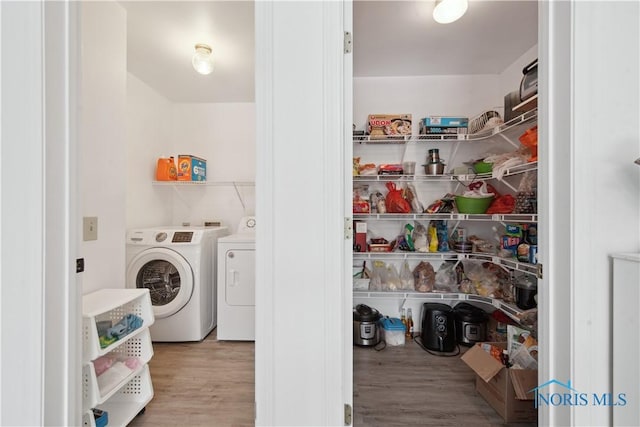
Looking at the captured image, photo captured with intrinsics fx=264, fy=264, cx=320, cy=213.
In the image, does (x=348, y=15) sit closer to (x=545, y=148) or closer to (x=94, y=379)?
(x=545, y=148)

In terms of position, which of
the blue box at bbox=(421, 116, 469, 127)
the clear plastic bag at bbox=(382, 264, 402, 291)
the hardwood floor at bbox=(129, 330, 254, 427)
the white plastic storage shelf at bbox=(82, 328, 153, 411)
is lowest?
the hardwood floor at bbox=(129, 330, 254, 427)

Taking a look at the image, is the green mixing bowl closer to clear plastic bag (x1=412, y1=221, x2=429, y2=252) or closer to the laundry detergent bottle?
clear plastic bag (x1=412, y1=221, x2=429, y2=252)

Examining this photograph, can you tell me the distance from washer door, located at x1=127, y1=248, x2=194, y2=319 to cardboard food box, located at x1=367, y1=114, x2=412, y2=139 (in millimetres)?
2059

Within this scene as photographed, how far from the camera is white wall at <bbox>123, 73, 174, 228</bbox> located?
2.63 metres

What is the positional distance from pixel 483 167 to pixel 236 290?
237cm

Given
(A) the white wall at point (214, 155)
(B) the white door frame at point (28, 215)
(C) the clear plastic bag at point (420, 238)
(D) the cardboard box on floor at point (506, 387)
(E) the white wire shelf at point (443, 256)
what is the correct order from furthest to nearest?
1. (A) the white wall at point (214, 155)
2. (C) the clear plastic bag at point (420, 238)
3. (E) the white wire shelf at point (443, 256)
4. (D) the cardboard box on floor at point (506, 387)
5. (B) the white door frame at point (28, 215)

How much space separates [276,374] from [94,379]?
2.94 feet

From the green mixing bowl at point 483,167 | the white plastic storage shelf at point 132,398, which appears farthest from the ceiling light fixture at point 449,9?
the white plastic storage shelf at point 132,398

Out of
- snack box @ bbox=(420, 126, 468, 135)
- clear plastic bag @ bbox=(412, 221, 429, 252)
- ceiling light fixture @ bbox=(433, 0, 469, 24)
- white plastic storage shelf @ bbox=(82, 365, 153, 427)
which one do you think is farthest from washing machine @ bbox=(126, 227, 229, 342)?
ceiling light fixture @ bbox=(433, 0, 469, 24)

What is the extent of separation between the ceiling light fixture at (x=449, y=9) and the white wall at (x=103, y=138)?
2045 millimetres

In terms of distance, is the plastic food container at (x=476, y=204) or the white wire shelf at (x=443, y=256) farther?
the plastic food container at (x=476, y=204)

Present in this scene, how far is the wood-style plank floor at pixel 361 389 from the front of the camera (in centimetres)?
146

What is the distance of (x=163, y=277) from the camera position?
2.40 meters

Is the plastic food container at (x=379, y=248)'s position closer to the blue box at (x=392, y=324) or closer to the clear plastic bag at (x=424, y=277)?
the clear plastic bag at (x=424, y=277)
